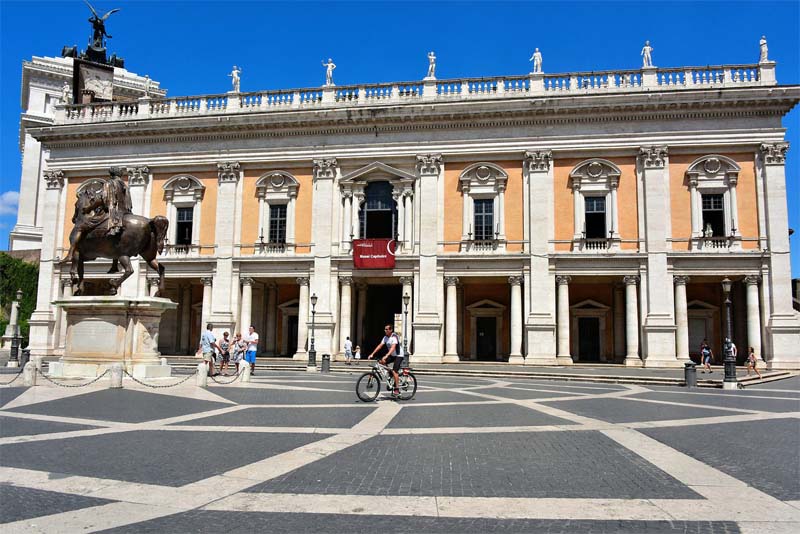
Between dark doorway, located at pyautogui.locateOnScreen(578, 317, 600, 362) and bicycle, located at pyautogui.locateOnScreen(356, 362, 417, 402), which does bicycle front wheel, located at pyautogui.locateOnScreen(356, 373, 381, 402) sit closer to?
bicycle, located at pyautogui.locateOnScreen(356, 362, 417, 402)

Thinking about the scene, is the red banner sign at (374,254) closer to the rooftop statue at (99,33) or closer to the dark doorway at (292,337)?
the dark doorway at (292,337)

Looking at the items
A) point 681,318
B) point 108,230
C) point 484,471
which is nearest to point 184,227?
point 108,230

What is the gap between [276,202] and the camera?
32219 millimetres

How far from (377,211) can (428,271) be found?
14.7 feet

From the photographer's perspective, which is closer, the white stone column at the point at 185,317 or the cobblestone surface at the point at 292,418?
the cobblestone surface at the point at 292,418

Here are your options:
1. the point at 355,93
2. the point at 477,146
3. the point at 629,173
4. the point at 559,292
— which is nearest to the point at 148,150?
the point at 355,93

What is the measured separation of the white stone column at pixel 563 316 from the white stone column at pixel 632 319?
9.03 feet

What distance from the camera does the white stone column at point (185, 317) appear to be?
1357 inches

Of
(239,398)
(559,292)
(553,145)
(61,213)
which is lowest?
(239,398)

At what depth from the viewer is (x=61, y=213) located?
3481cm

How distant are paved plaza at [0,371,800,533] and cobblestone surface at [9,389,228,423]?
6 cm

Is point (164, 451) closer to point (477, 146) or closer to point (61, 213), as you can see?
point (477, 146)

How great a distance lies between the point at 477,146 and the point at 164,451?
25.5 metres

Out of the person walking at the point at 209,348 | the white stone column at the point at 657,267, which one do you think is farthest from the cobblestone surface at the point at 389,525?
the white stone column at the point at 657,267
